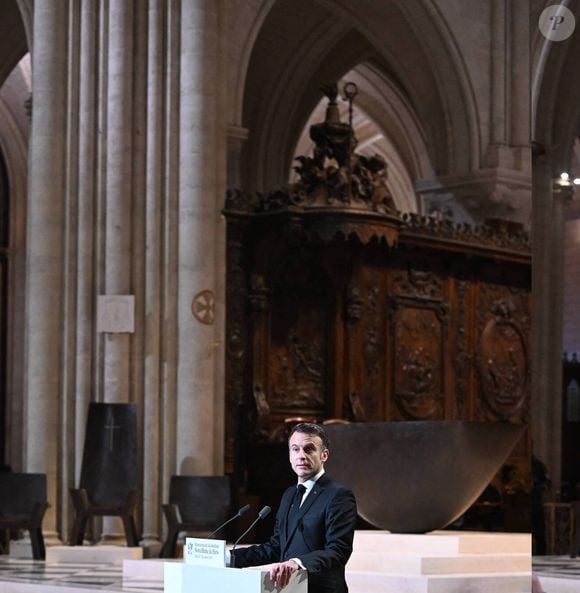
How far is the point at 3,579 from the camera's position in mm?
9484

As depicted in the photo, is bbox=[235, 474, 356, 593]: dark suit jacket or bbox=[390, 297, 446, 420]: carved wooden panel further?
bbox=[390, 297, 446, 420]: carved wooden panel

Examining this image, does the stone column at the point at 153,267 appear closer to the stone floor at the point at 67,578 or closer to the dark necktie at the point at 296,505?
the stone floor at the point at 67,578

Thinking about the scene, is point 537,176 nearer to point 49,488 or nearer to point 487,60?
point 49,488

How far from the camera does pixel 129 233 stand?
41.3 ft

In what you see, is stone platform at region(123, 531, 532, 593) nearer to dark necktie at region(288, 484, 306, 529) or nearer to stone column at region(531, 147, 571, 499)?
stone column at region(531, 147, 571, 499)

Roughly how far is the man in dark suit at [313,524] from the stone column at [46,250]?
25.3ft

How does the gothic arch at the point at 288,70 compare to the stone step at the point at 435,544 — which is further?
the gothic arch at the point at 288,70

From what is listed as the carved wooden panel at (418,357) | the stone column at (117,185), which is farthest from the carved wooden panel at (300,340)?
the stone column at (117,185)

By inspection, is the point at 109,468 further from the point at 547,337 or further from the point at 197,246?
the point at 547,337

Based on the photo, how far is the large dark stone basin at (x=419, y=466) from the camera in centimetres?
866

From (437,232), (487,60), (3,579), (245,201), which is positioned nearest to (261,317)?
(245,201)

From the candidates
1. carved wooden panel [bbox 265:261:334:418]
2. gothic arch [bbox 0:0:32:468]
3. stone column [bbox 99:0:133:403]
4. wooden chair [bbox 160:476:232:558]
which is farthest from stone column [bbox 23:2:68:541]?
gothic arch [bbox 0:0:32:468]

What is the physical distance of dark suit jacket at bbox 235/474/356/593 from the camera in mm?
4738

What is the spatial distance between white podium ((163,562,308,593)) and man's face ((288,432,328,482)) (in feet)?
1.38
